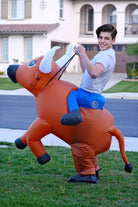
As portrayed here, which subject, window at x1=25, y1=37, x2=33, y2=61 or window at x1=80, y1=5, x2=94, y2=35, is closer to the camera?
window at x1=25, y1=37, x2=33, y2=61

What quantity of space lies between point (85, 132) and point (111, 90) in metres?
16.3

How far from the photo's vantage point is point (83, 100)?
5137mm

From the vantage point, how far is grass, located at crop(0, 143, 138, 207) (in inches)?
185

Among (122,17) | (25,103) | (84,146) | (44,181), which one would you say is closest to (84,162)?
(84,146)

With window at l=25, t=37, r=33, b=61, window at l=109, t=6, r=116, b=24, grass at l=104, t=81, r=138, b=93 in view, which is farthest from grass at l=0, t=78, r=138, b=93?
window at l=109, t=6, r=116, b=24

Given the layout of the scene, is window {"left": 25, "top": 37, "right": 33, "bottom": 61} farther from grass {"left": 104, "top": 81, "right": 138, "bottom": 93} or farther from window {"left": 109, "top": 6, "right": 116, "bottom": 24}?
grass {"left": 104, "top": 81, "right": 138, "bottom": 93}

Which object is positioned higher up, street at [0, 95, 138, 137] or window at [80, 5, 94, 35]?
window at [80, 5, 94, 35]

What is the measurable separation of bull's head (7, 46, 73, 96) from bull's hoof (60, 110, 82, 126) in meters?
0.70

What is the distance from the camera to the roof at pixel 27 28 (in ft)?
95.6

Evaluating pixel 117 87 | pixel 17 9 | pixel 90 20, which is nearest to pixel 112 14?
pixel 90 20

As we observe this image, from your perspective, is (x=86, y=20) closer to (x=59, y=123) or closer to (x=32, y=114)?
(x=32, y=114)

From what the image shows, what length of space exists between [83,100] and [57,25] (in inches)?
1014

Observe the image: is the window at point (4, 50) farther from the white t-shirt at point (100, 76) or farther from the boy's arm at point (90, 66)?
the boy's arm at point (90, 66)

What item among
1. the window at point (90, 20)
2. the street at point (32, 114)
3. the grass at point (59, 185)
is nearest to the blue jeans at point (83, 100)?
the grass at point (59, 185)
